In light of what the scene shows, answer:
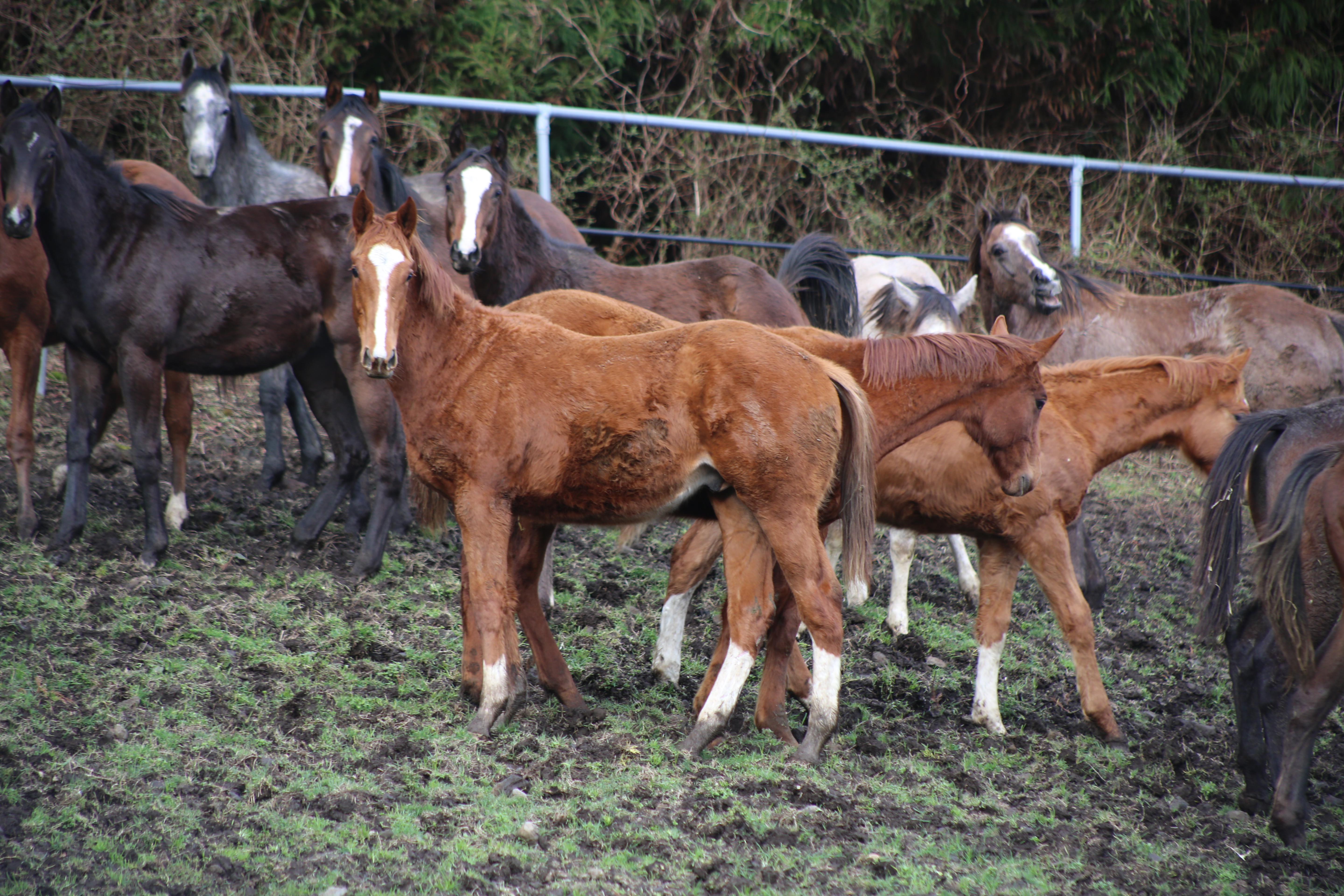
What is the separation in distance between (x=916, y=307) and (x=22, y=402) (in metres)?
5.29

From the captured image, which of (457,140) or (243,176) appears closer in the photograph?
(457,140)

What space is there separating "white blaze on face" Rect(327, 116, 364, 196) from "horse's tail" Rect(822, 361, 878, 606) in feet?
14.1

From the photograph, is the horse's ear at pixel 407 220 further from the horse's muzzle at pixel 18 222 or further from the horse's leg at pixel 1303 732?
the horse's leg at pixel 1303 732

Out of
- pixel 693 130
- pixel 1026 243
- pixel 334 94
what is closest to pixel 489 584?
pixel 334 94

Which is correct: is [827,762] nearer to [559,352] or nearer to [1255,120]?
[559,352]

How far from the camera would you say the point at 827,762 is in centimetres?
442

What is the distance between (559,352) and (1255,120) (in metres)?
12.3

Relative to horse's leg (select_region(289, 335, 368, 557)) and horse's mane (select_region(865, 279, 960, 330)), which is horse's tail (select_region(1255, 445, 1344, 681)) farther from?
horse's leg (select_region(289, 335, 368, 557))

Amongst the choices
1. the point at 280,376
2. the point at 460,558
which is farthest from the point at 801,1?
the point at 460,558

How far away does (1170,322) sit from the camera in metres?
8.89

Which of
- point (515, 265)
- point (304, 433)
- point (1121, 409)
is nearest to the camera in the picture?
point (1121, 409)

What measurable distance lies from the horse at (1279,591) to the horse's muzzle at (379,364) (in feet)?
11.0

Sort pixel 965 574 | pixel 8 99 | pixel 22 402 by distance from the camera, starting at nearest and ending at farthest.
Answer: pixel 8 99, pixel 22 402, pixel 965 574

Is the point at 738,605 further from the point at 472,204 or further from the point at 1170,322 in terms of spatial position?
the point at 1170,322
